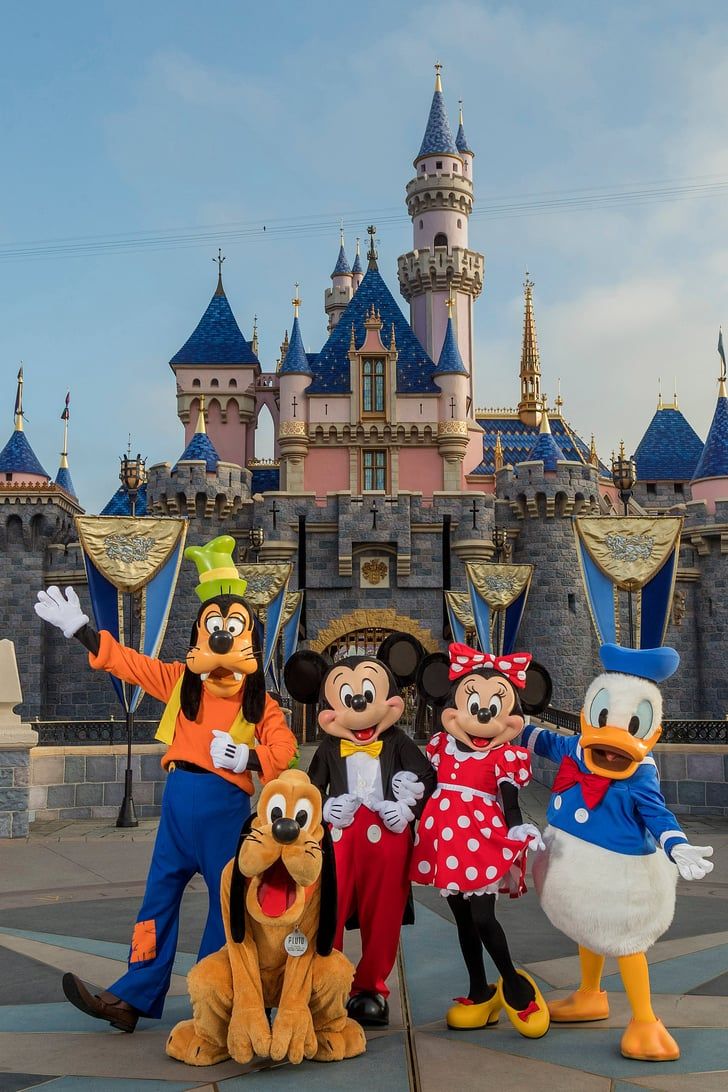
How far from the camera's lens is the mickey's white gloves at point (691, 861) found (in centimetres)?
311

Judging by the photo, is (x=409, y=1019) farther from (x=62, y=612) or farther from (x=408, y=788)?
(x=62, y=612)

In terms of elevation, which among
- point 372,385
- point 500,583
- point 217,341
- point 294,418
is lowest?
point 500,583

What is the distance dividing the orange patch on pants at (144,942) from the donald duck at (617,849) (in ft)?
4.55

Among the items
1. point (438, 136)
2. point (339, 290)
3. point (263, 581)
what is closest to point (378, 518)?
point (263, 581)

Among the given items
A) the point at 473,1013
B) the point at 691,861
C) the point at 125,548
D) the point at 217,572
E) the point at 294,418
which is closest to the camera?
the point at 691,861

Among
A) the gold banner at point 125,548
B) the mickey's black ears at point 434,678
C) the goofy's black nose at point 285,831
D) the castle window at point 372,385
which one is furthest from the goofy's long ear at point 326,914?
the castle window at point 372,385

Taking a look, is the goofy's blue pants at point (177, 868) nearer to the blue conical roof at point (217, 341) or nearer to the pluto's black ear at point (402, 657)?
the pluto's black ear at point (402, 657)

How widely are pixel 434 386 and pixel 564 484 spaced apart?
3.98m

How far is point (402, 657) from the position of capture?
4203 mm

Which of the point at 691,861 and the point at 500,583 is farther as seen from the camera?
the point at 500,583

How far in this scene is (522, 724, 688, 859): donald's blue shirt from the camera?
11.2 feet

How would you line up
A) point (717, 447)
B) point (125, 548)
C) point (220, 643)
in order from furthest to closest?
point (717, 447) → point (125, 548) → point (220, 643)

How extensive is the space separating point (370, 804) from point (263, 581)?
12.0 meters

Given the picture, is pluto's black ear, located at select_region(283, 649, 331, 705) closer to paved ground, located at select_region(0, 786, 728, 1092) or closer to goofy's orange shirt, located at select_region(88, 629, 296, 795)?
goofy's orange shirt, located at select_region(88, 629, 296, 795)
